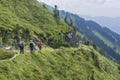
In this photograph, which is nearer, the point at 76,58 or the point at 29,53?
the point at 29,53

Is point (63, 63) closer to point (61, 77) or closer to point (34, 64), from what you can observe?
point (61, 77)

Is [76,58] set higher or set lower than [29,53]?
lower

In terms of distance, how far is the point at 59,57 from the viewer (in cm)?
12231

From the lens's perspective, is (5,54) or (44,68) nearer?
(5,54)

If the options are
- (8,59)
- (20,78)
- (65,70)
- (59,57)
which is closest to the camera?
(20,78)

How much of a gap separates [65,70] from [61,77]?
34.5ft

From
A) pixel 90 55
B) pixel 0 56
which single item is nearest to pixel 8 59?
pixel 0 56

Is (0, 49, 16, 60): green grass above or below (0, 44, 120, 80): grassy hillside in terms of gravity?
above

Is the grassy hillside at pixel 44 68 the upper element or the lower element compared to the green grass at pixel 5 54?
lower

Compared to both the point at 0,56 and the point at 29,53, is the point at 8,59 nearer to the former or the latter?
the point at 0,56

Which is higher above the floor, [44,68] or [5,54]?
[5,54]

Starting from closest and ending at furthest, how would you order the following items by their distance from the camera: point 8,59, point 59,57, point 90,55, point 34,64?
point 8,59 → point 34,64 → point 59,57 → point 90,55

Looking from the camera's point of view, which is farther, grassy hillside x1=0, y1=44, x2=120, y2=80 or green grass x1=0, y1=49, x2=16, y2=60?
green grass x1=0, y1=49, x2=16, y2=60

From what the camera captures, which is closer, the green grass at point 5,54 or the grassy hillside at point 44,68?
the grassy hillside at point 44,68
